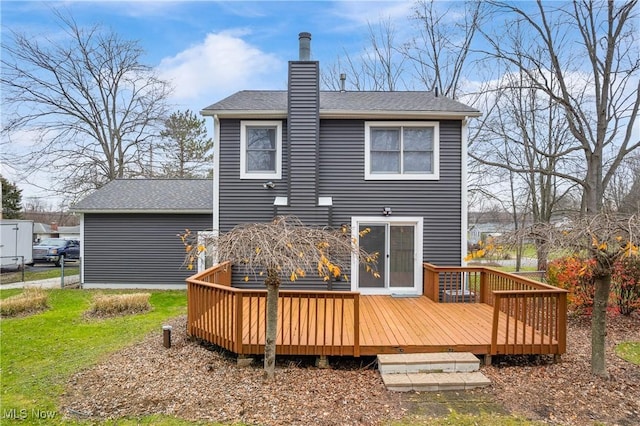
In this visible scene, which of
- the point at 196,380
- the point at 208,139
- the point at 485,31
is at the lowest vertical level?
the point at 196,380

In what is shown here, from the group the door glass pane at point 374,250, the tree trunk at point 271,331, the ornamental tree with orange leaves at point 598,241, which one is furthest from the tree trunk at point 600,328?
the door glass pane at point 374,250

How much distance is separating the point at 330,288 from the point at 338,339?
3.30 meters

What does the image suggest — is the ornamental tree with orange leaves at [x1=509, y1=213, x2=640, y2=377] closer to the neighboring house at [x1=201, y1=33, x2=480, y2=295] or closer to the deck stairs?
the deck stairs

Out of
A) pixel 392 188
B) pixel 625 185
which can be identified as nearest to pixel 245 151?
pixel 392 188

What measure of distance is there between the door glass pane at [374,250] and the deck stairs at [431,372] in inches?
142

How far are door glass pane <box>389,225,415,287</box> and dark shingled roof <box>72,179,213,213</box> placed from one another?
20.2 ft

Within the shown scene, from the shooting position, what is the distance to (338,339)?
4836mm

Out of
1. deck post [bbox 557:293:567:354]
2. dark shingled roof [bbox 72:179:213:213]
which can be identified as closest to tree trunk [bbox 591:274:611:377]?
deck post [bbox 557:293:567:354]

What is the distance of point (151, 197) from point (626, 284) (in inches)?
535

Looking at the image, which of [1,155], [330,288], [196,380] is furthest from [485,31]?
[1,155]

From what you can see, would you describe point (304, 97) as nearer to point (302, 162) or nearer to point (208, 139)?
point (302, 162)

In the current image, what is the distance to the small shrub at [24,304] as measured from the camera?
773cm

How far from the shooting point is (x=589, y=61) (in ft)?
38.7
